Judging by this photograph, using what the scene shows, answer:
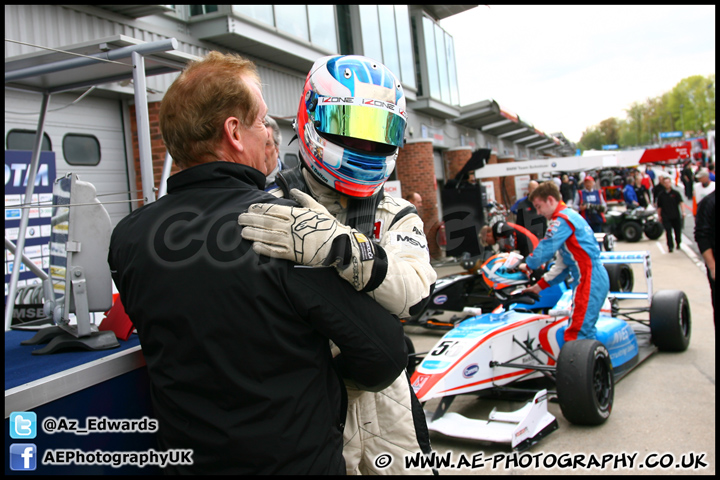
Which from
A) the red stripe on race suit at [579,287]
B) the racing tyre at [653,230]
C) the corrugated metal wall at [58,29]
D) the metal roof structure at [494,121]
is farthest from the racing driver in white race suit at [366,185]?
the metal roof structure at [494,121]

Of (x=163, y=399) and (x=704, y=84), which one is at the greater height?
(x=704, y=84)

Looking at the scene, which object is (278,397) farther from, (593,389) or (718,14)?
(593,389)

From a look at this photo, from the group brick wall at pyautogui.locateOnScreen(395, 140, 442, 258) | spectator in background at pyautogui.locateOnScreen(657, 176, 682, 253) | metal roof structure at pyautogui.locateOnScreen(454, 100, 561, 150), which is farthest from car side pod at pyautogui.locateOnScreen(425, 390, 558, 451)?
metal roof structure at pyautogui.locateOnScreen(454, 100, 561, 150)

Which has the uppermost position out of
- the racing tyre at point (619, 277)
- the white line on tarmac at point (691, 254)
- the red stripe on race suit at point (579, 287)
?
the red stripe on race suit at point (579, 287)

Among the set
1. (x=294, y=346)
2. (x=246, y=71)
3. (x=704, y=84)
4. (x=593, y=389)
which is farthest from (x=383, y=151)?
(x=704, y=84)

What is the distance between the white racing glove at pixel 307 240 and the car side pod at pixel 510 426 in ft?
9.91

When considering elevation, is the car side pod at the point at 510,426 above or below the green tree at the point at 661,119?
below

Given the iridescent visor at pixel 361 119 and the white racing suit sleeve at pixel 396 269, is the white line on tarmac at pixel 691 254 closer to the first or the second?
the iridescent visor at pixel 361 119

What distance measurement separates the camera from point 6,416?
1.32m

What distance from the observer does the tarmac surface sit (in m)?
3.68

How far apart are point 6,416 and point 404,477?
3.50 ft

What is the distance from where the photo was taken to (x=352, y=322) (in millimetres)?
1195

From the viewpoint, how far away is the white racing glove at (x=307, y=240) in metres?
1.15

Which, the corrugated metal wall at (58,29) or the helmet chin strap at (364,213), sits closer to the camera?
the helmet chin strap at (364,213)
